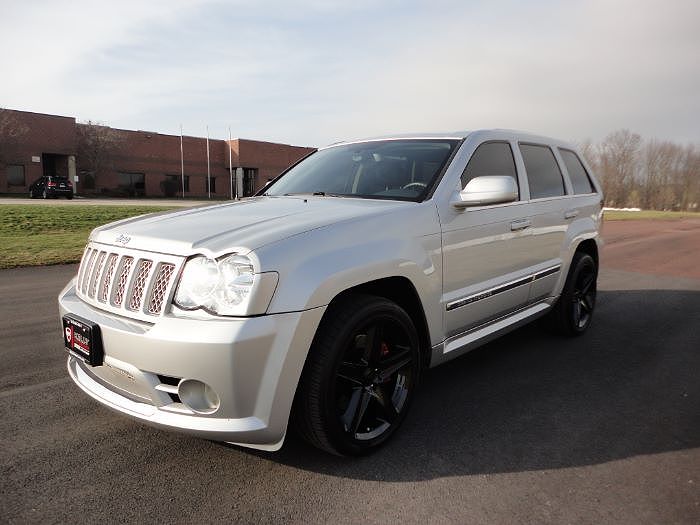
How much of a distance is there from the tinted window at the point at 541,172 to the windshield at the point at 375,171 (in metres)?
0.96

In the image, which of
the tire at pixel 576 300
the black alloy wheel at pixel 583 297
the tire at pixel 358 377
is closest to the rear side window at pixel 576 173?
the tire at pixel 576 300

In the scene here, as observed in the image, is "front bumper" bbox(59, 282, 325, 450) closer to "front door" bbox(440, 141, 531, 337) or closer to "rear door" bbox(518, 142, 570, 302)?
"front door" bbox(440, 141, 531, 337)

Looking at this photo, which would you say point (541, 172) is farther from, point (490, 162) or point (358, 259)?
point (358, 259)

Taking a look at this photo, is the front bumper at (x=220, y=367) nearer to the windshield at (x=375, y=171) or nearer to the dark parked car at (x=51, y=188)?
the windshield at (x=375, y=171)

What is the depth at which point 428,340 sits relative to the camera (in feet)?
10.4

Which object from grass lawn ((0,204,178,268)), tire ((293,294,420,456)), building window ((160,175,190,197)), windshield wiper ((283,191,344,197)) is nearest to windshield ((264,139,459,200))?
windshield wiper ((283,191,344,197))

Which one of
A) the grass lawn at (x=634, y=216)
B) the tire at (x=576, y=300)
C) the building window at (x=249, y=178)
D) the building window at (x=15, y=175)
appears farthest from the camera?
the building window at (x=249, y=178)

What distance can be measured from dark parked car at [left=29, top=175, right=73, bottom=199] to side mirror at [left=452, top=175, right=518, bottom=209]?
1288 inches

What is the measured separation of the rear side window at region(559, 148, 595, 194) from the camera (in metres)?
5.12

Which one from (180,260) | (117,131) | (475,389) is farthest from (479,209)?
(117,131)

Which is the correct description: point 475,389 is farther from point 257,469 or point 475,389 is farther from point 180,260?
point 180,260

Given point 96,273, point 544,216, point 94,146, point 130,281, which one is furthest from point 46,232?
point 94,146

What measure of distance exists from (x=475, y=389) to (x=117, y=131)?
144ft

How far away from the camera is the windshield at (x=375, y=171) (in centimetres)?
351
